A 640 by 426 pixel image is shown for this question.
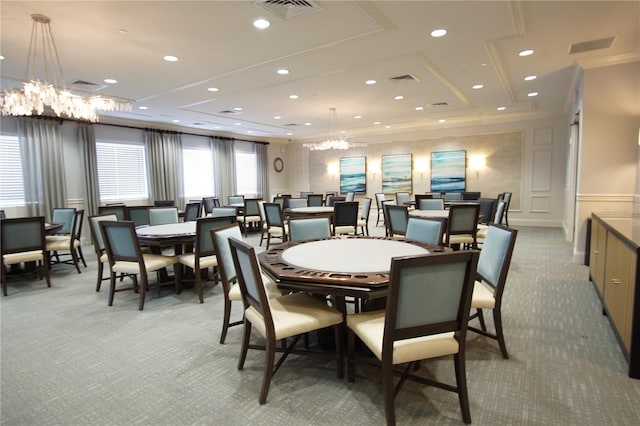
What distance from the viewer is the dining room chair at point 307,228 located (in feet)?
11.3

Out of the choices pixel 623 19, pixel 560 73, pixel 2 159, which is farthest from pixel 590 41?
pixel 2 159

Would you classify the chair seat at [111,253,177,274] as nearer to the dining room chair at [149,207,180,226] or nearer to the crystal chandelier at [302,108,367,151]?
the dining room chair at [149,207,180,226]

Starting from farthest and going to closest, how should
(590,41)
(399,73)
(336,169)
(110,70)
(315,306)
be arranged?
1. (336,169)
2. (399,73)
3. (110,70)
4. (590,41)
5. (315,306)

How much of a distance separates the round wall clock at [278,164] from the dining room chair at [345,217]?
6551 mm

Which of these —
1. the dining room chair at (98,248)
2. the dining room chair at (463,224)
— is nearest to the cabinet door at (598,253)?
the dining room chair at (463,224)

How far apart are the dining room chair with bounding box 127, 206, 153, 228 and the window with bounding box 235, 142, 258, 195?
18.7 ft

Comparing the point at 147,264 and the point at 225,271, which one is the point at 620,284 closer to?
the point at 225,271

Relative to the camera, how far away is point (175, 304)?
3.56 m

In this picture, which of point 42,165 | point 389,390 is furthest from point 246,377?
point 42,165

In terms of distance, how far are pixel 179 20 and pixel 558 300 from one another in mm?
4564

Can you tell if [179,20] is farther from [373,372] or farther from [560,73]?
[560,73]

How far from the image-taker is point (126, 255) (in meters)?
3.53

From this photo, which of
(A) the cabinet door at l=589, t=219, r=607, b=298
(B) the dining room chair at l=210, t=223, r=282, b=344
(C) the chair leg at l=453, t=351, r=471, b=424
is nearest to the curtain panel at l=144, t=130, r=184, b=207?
(B) the dining room chair at l=210, t=223, r=282, b=344

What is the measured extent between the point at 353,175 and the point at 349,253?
29.7 feet
